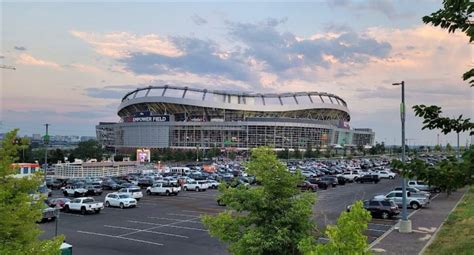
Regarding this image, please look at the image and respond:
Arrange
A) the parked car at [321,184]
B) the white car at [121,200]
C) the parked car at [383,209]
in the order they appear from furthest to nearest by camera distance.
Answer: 1. the parked car at [321,184]
2. the white car at [121,200]
3. the parked car at [383,209]

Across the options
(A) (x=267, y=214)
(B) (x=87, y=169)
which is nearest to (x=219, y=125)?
(B) (x=87, y=169)

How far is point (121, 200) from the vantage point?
39.5m

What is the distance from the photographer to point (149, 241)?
23953 mm

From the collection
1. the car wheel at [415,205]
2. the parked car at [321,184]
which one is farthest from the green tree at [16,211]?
the parked car at [321,184]

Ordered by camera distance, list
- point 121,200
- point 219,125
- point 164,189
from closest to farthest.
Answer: point 121,200
point 164,189
point 219,125

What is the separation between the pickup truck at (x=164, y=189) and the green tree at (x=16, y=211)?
3869 centimetres

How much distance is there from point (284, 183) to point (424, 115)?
481cm

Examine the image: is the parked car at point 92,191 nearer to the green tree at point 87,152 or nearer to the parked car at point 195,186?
the parked car at point 195,186

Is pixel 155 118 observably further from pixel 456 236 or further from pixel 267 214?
pixel 267 214

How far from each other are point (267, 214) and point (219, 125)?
15994 cm

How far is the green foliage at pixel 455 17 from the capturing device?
7801 millimetres

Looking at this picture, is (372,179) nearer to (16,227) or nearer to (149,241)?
(149,241)

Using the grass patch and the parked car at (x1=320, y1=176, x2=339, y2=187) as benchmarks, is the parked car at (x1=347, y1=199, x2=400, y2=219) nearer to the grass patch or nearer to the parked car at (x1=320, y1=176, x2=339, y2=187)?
the grass patch

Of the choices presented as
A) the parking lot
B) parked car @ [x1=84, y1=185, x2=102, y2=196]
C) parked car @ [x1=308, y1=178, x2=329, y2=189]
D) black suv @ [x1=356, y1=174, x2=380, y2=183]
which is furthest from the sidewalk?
parked car @ [x1=84, y1=185, x2=102, y2=196]
